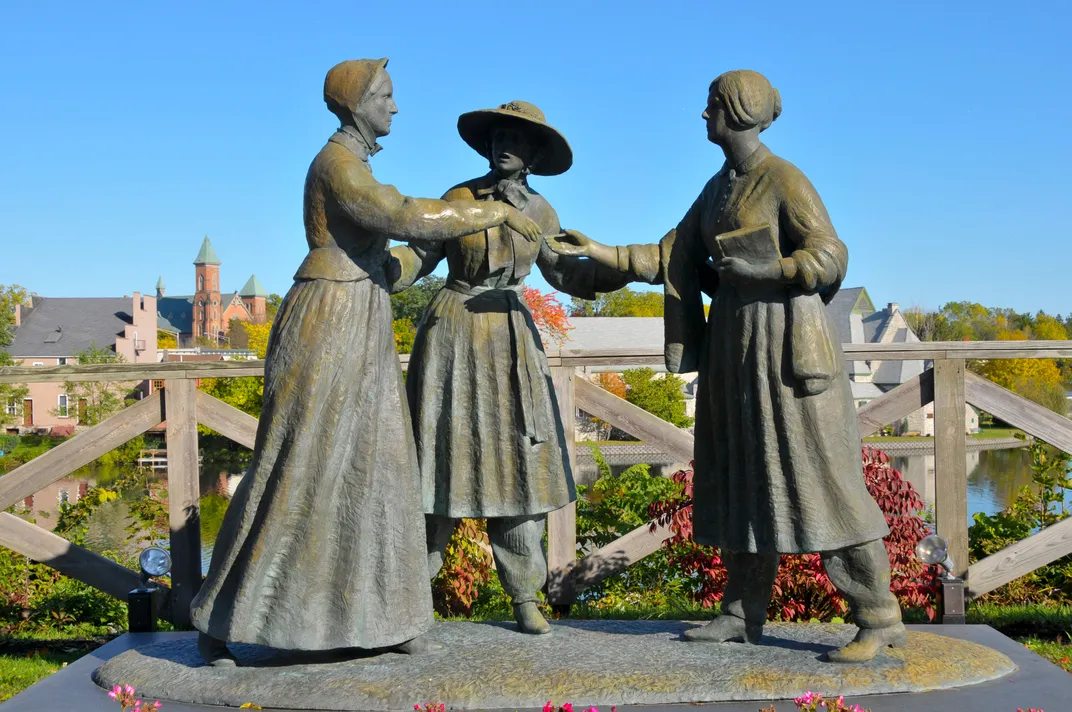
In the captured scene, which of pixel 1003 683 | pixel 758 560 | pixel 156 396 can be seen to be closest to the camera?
pixel 1003 683

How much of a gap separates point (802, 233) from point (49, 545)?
176 inches

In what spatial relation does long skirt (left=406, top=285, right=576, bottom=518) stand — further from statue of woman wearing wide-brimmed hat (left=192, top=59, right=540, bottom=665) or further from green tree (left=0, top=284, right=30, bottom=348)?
green tree (left=0, top=284, right=30, bottom=348)

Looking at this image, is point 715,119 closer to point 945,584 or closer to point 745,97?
point 745,97

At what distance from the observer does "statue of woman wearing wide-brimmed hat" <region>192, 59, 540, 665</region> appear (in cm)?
372

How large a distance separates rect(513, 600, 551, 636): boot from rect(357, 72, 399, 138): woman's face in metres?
1.99

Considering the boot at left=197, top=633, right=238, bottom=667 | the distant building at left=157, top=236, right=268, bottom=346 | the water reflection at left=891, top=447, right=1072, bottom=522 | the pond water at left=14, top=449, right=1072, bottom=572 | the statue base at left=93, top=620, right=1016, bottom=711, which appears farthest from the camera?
the distant building at left=157, top=236, right=268, bottom=346

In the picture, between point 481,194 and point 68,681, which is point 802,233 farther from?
point 68,681

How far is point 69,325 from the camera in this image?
200ft

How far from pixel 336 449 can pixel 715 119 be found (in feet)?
6.00

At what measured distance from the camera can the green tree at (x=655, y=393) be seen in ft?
100

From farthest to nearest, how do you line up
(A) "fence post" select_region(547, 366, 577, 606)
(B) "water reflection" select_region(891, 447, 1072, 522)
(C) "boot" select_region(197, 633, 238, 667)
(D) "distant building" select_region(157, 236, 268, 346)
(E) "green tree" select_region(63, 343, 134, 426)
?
(D) "distant building" select_region(157, 236, 268, 346) < (E) "green tree" select_region(63, 343, 134, 426) < (B) "water reflection" select_region(891, 447, 1072, 522) < (A) "fence post" select_region(547, 366, 577, 606) < (C) "boot" select_region(197, 633, 238, 667)

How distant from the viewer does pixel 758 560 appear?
4.12 metres

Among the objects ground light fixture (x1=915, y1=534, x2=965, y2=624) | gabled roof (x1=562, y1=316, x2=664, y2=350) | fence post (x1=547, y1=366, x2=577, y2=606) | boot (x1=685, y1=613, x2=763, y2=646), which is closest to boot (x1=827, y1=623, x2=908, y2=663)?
boot (x1=685, y1=613, x2=763, y2=646)

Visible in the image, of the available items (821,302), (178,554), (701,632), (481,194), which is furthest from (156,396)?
(821,302)
